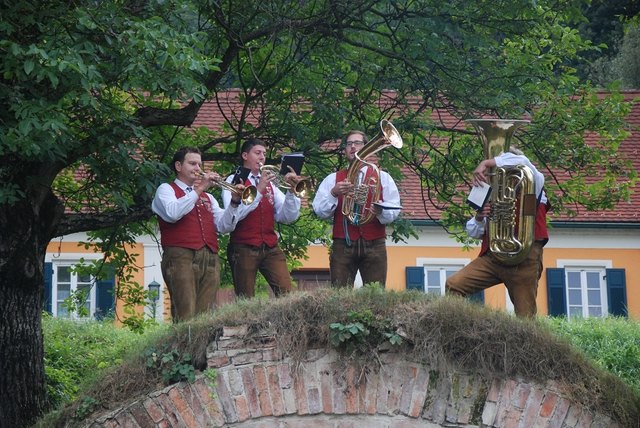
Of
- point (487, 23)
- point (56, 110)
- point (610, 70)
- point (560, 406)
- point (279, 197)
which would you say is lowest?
point (560, 406)

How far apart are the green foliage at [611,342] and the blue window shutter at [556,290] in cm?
1072

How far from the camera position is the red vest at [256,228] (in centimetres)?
1074

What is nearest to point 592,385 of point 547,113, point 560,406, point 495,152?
point 560,406

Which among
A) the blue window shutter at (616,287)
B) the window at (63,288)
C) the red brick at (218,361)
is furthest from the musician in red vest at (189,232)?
the blue window shutter at (616,287)

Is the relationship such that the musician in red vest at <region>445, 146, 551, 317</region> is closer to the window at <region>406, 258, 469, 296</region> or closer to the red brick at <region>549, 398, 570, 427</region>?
the red brick at <region>549, 398, 570, 427</region>

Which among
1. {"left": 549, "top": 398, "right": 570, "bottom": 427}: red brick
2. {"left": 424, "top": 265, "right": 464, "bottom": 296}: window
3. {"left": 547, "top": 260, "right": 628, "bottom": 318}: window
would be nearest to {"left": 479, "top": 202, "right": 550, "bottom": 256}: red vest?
{"left": 549, "top": 398, "right": 570, "bottom": 427}: red brick

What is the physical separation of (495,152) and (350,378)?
2.53 meters

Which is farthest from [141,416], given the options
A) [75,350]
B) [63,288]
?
[63,288]

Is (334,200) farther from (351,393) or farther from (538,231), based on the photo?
(351,393)

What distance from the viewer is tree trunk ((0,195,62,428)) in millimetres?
11070

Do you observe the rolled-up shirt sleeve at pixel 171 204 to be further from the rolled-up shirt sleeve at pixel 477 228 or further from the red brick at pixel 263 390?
the rolled-up shirt sleeve at pixel 477 228

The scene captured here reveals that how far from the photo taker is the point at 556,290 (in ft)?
87.9

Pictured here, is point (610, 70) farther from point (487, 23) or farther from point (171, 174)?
point (171, 174)

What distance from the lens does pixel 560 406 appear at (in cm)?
851
